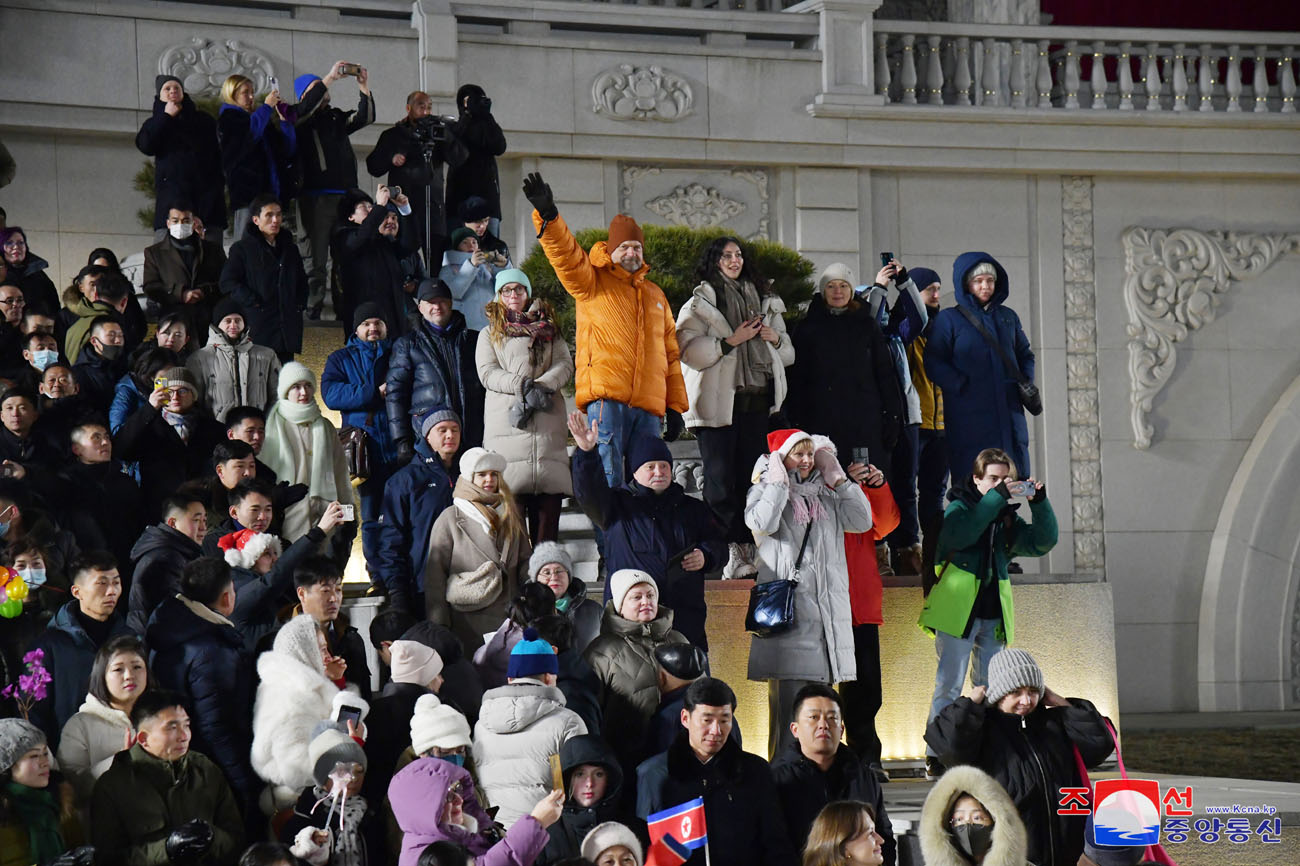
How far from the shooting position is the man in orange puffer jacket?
30.1 feet

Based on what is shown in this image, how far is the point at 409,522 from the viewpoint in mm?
8789

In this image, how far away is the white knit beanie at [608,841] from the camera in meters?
6.34

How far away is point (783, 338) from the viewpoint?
10.0 meters

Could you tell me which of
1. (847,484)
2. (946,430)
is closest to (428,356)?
(847,484)

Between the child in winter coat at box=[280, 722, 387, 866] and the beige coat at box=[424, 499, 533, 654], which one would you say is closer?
the child in winter coat at box=[280, 722, 387, 866]

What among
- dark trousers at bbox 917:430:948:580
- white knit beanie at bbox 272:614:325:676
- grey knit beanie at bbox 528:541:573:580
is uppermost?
dark trousers at bbox 917:430:948:580

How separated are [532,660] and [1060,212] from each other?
10380 millimetres

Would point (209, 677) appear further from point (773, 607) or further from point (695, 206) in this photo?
point (695, 206)

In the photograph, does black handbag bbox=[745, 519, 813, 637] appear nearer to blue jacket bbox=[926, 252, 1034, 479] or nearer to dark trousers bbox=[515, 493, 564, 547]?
dark trousers bbox=[515, 493, 564, 547]

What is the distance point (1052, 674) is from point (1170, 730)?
467 centimetres

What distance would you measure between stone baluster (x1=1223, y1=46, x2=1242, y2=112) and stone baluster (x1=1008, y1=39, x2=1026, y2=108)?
1760 mm

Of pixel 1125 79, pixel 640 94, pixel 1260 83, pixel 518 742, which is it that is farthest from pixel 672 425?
pixel 1260 83

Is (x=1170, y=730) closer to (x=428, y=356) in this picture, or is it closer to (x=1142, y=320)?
(x=1142, y=320)

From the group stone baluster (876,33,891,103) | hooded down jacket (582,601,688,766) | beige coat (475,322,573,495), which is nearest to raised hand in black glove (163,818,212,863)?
hooded down jacket (582,601,688,766)
